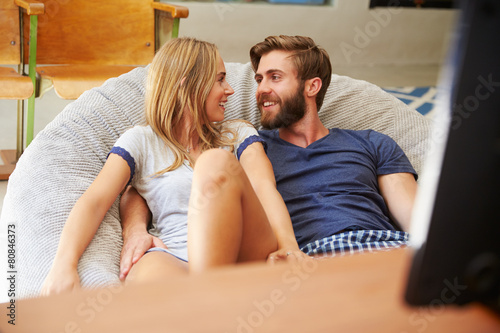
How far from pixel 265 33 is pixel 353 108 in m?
3.65

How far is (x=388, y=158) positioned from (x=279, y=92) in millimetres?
389

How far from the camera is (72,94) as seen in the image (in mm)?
2420

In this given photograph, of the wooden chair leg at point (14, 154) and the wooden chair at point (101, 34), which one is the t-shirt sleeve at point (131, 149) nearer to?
the wooden chair at point (101, 34)

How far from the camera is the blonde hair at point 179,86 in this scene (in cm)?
150

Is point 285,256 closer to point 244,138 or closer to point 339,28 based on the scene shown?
point 244,138

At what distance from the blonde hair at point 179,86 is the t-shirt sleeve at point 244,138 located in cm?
8

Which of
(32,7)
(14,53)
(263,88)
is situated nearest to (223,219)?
(263,88)

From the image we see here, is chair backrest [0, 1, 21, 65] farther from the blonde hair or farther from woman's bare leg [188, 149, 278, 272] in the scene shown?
woman's bare leg [188, 149, 278, 272]

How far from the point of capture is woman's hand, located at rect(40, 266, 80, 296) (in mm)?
1117

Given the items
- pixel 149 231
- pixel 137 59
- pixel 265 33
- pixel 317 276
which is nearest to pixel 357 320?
pixel 317 276

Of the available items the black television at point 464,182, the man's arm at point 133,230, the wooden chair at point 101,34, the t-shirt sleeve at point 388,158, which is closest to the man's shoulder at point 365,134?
the t-shirt sleeve at point 388,158

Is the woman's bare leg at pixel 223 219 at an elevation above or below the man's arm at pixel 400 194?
above

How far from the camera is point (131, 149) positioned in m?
1.41

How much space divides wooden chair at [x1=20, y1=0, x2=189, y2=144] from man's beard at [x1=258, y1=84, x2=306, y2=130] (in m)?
1.08
